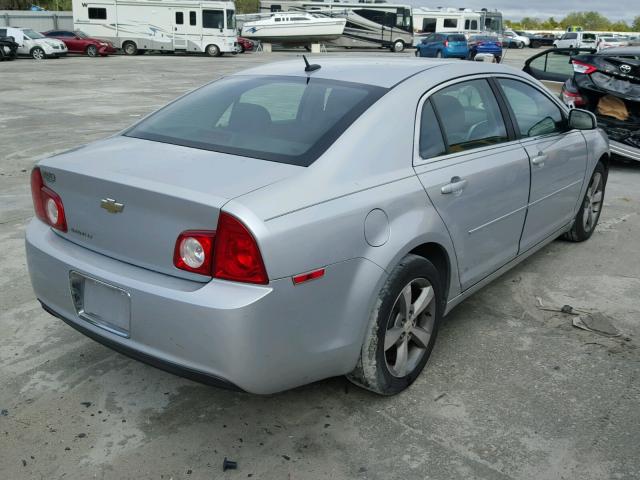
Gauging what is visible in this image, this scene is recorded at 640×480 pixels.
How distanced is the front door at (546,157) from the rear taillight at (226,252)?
230 cm

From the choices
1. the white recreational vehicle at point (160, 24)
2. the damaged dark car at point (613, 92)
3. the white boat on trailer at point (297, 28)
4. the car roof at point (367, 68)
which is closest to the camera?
the car roof at point (367, 68)

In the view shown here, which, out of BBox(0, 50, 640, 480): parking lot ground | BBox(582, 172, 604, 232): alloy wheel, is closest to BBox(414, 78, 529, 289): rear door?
BBox(0, 50, 640, 480): parking lot ground

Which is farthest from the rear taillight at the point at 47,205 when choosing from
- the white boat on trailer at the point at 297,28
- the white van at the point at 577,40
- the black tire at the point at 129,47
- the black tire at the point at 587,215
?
the white van at the point at 577,40

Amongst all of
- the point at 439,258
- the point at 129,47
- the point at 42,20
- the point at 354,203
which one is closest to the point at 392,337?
the point at 439,258

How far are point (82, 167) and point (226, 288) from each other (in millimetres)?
968

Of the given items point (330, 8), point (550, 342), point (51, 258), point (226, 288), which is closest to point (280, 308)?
point (226, 288)

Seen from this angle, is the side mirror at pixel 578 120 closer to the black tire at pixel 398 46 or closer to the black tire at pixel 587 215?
the black tire at pixel 587 215

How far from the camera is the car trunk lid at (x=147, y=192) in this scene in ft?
8.44

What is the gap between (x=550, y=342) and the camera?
3.82 metres

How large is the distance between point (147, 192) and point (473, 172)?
1.73m

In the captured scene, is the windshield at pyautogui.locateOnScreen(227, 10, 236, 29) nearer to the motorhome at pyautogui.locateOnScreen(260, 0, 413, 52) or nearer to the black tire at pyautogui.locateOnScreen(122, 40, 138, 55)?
the black tire at pyautogui.locateOnScreen(122, 40, 138, 55)

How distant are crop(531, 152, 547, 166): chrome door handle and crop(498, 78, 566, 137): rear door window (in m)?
0.15

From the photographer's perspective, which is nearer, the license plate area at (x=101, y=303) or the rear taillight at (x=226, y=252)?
the rear taillight at (x=226, y=252)

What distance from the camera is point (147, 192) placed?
2.64 metres
